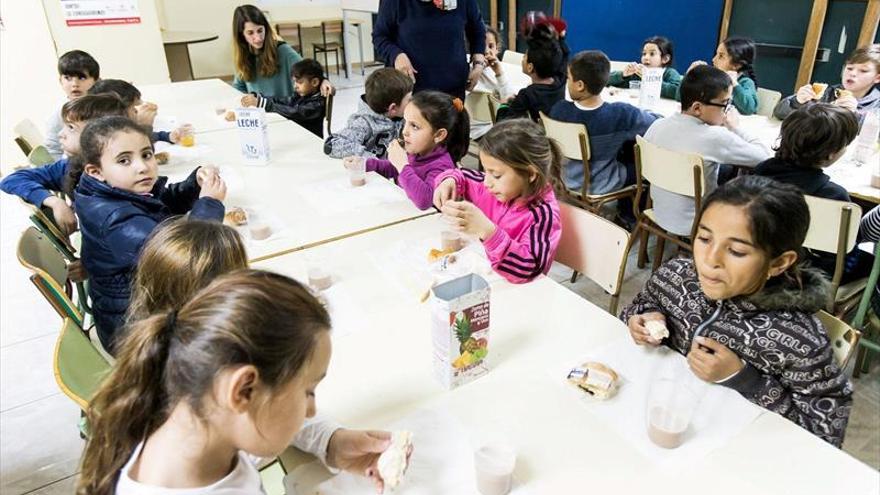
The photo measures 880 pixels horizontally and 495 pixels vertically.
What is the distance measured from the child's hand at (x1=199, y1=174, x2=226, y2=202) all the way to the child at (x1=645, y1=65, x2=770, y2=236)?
208 cm

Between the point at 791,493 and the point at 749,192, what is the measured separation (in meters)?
0.66

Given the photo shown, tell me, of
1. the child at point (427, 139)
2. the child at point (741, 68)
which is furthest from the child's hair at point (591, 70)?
the child at point (741, 68)

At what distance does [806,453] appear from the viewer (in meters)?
1.06

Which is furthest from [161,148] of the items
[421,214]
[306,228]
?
[421,214]

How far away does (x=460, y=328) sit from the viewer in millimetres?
1189

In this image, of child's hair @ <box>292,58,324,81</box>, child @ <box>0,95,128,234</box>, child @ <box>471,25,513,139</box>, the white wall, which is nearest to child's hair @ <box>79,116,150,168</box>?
child @ <box>0,95,128,234</box>

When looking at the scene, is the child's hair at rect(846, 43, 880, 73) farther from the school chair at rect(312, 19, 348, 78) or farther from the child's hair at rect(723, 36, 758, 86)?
the school chair at rect(312, 19, 348, 78)

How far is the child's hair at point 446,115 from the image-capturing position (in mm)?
2408

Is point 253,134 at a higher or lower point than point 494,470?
higher

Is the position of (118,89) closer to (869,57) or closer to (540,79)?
(540,79)

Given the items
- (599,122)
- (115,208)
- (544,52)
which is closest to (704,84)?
(599,122)

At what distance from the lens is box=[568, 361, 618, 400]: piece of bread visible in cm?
120

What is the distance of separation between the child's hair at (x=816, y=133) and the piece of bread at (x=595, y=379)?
1.63m

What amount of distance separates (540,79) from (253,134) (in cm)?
199
